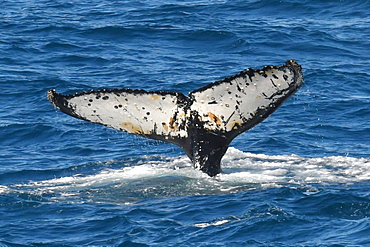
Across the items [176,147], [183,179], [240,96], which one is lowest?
[176,147]

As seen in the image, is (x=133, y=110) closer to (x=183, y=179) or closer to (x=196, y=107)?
(x=196, y=107)

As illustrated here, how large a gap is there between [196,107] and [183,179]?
1.57 meters

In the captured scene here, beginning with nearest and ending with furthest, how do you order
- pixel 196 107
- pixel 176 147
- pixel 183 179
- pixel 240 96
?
pixel 240 96 < pixel 196 107 < pixel 183 179 < pixel 176 147

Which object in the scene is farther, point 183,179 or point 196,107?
point 183,179

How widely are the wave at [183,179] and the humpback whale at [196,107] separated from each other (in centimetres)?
71

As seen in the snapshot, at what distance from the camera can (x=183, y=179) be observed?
12781 millimetres

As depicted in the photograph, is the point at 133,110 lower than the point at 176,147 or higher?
higher

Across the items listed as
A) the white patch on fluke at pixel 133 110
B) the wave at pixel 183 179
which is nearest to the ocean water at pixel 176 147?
the wave at pixel 183 179

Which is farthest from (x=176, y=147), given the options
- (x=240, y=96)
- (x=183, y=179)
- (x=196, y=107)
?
(x=240, y=96)

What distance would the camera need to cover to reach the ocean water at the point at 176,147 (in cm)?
1105

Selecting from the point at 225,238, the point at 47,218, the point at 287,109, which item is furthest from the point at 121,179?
the point at 287,109

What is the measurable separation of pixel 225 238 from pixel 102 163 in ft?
14.3

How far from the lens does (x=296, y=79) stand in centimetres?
1085

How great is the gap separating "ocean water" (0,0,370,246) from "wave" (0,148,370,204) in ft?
0.10
